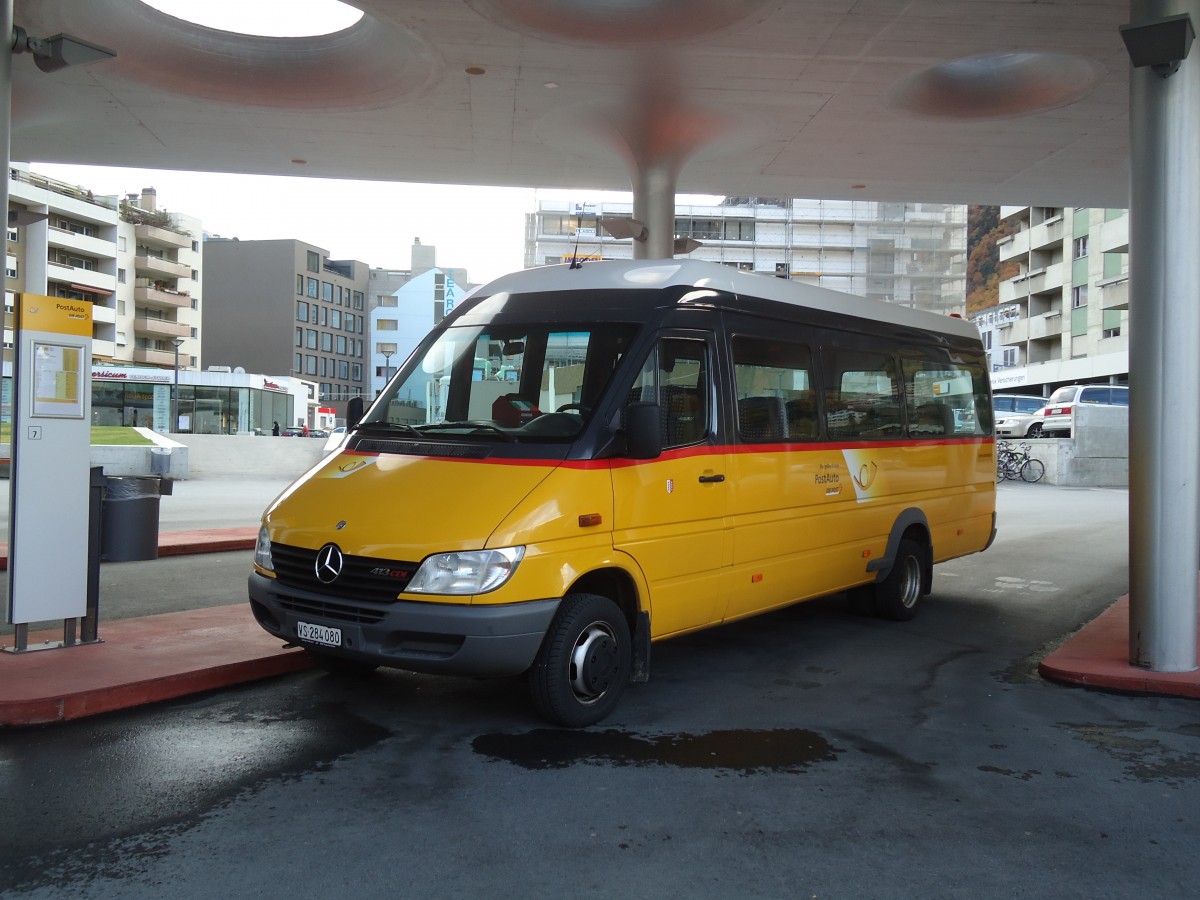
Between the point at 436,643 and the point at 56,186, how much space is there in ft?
267

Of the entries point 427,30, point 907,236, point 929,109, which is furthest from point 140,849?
point 907,236

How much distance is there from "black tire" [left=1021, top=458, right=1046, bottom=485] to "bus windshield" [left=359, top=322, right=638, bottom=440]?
92.8 ft

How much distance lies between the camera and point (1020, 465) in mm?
32062

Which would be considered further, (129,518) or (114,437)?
(114,437)

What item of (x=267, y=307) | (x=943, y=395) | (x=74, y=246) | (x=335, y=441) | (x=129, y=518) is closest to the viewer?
(x=129, y=518)

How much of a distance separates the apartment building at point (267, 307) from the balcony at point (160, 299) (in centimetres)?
1770

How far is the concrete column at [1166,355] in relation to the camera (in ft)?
22.7

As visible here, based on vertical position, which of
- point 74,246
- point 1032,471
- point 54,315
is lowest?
point 1032,471

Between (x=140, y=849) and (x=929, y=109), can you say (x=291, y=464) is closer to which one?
(x=929, y=109)

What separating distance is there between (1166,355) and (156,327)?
8669 centimetres

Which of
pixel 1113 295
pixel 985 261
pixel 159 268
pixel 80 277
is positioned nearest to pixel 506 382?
pixel 1113 295

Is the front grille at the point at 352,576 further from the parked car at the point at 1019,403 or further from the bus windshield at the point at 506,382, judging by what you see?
the parked car at the point at 1019,403

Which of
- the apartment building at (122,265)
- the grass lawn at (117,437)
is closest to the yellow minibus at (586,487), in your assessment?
the grass lawn at (117,437)

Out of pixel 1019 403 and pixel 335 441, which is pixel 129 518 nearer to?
pixel 335 441
